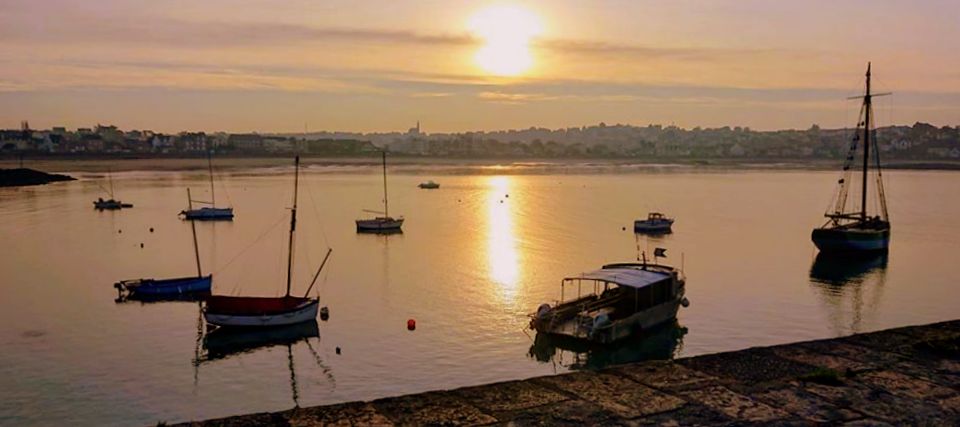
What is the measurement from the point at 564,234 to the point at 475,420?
5348cm

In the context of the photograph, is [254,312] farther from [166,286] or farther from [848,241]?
[848,241]

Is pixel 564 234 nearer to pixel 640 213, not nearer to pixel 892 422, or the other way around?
pixel 640 213

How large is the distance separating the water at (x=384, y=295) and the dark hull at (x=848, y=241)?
1191 millimetres

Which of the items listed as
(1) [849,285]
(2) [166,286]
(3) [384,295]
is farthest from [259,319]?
(1) [849,285]

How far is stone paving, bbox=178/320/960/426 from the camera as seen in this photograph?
23.3ft

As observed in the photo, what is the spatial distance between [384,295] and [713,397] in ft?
98.4

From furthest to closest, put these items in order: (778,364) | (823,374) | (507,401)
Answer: (778,364), (823,374), (507,401)

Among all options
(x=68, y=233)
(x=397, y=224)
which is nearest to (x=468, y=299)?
(x=397, y=224)

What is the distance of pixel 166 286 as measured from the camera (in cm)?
3744

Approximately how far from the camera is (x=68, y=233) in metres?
61.2

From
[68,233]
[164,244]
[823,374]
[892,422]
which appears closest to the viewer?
[892,422]

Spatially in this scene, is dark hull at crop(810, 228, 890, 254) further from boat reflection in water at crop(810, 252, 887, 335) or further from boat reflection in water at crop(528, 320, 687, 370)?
boat reflection in water at crop(528, 320, 687, 370)

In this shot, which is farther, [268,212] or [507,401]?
[268,212]

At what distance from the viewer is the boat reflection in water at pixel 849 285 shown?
3325 cm
